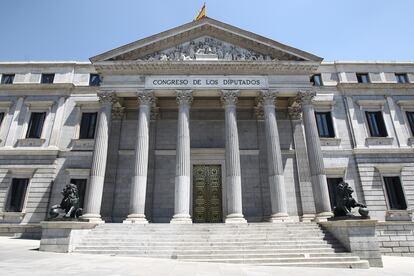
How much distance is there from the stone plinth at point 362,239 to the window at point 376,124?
1404 centimetres

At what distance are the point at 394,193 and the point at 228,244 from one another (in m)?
17.0

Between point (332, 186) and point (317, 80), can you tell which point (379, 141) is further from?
point (317, 80)

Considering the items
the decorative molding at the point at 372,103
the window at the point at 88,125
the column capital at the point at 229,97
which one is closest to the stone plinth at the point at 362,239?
the column capital at the point at 229,97

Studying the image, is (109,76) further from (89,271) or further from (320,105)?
(320,105)

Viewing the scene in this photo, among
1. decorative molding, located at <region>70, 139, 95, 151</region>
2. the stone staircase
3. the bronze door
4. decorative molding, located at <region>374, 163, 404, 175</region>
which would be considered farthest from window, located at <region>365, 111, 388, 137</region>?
decorative molding, located at <region>70, 139, 95, 151</region>

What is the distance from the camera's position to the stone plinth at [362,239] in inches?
516

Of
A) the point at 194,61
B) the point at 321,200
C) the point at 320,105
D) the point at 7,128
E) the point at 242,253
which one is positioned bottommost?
the point at 242,253

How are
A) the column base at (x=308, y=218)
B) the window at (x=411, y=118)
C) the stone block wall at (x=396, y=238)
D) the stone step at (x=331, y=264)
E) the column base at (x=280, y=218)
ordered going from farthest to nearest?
the window at (x=411, y=118), the stone block wall at (x=396, y=238), the column base at (x=308, y=218), the column base at (x=280, y=218), the stone step at (x=331, y=264)

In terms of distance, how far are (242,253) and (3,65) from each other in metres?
28.4

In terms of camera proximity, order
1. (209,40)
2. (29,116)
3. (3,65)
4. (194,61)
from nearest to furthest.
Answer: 1. (194,61)
2. (209,40)
3. (29,116)
4. (3,65)

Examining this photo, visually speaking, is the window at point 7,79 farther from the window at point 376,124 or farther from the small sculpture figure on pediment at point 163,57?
the window at point 376,124

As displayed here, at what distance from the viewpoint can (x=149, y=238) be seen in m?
15.0

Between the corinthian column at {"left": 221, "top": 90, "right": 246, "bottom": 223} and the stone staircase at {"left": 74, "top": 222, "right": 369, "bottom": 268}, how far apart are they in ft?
4.63

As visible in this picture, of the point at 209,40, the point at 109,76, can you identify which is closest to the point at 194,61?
the point at 209,40
